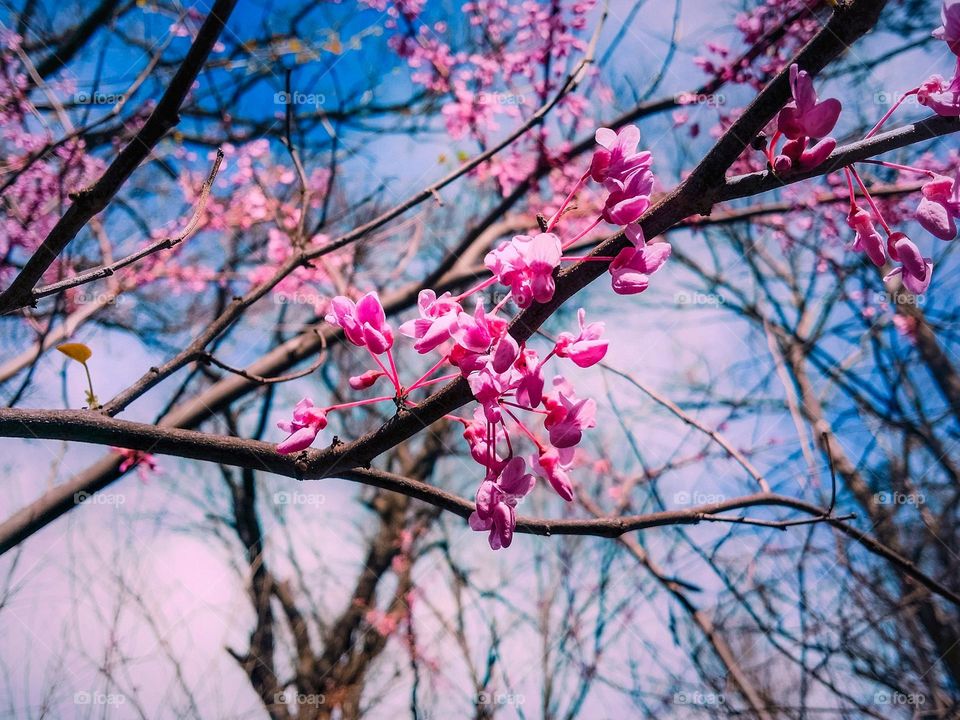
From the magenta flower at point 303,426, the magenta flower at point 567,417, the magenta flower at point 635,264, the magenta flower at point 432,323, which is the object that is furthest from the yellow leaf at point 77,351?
the magenta flower at point 635,264

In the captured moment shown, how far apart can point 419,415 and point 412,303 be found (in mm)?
2663

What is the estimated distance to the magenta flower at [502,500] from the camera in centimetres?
109

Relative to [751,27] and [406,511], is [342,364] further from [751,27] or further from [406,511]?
[751,27]

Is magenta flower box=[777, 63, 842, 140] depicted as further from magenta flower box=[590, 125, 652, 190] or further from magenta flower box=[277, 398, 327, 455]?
magenta flower box=[277, 398, 327, 455]

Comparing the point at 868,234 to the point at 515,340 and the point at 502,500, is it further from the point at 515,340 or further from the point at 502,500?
the point at 502,500

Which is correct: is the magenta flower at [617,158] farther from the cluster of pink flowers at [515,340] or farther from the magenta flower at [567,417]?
the magenta flower at [567,417]

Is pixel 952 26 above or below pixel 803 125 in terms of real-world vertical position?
above

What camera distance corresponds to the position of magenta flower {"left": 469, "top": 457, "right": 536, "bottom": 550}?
3.57 feet

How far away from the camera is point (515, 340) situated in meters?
0.97

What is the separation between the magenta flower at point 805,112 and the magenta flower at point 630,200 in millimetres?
232

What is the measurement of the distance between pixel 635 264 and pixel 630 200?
11cm

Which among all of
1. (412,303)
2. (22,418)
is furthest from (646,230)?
(412,303)

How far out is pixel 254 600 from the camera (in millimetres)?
4926

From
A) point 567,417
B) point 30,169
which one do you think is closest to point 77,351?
point 567,417
